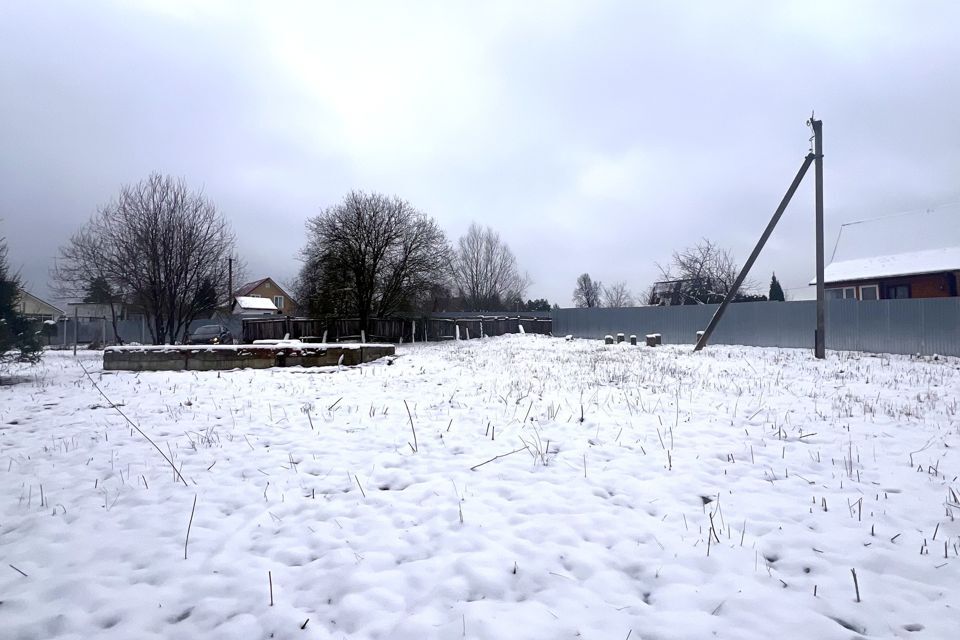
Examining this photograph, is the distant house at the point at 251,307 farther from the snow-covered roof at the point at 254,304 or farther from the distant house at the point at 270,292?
the distant house at the point at 270,292

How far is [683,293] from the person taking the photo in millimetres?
39125

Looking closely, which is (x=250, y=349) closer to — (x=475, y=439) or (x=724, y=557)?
(x=475, y=439)

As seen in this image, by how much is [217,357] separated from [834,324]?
2052 centimetres

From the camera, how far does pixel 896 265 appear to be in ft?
85.7

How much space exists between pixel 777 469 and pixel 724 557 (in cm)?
184

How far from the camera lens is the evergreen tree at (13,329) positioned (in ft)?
33.9

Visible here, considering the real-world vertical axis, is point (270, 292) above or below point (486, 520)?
above

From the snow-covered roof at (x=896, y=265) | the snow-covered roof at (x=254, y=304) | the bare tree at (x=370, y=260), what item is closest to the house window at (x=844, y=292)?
the snow-covered roof at (x=896, y=265)

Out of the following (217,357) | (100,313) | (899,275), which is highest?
(899,275)

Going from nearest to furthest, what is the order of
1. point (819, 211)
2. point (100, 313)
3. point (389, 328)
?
1. point (819, 211)
2. point (389, 328)
3. point (100, 313)

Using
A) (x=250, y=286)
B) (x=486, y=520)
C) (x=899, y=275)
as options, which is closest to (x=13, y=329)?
(x=486, y=520)

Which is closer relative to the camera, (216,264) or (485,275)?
(216,264)

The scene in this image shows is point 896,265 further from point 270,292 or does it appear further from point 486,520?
point 270,292

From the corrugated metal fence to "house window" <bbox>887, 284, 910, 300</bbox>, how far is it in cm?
1250
